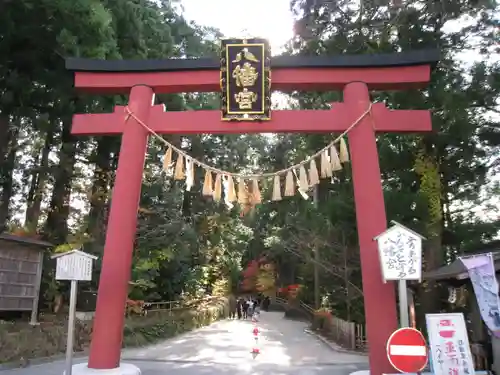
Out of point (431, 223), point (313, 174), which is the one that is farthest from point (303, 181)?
point (431, 223)

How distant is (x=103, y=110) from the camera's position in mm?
13922

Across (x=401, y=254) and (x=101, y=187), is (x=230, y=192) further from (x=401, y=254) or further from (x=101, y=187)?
(x=101, y=187)

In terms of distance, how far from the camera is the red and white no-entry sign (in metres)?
5.01

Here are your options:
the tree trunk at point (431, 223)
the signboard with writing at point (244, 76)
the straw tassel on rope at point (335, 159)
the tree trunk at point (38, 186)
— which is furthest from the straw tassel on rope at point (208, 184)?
the tree trunk at point (38, 186)

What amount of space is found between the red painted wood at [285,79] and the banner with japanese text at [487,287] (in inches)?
141

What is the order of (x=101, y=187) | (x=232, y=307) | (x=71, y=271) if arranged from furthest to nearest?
(x=232, y=307) → (x=101, y=187) → (x=71, y=271)

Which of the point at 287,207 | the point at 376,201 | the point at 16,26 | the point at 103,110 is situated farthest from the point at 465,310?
the point at 287,207

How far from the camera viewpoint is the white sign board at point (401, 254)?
6.50 m

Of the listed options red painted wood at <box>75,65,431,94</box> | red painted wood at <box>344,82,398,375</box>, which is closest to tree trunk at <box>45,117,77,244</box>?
red painted wood at <box>75,65,431,94</box>

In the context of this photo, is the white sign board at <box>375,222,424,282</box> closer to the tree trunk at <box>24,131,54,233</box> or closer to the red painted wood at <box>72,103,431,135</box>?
the red painted wood at <box>72,103,431,135</box>

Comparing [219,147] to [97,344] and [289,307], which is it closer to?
[289,307]

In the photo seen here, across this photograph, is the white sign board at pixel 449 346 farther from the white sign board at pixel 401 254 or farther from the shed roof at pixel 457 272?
the shed roof at pixel 457 272

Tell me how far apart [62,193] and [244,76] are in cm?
1139

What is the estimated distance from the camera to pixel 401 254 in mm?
6578
